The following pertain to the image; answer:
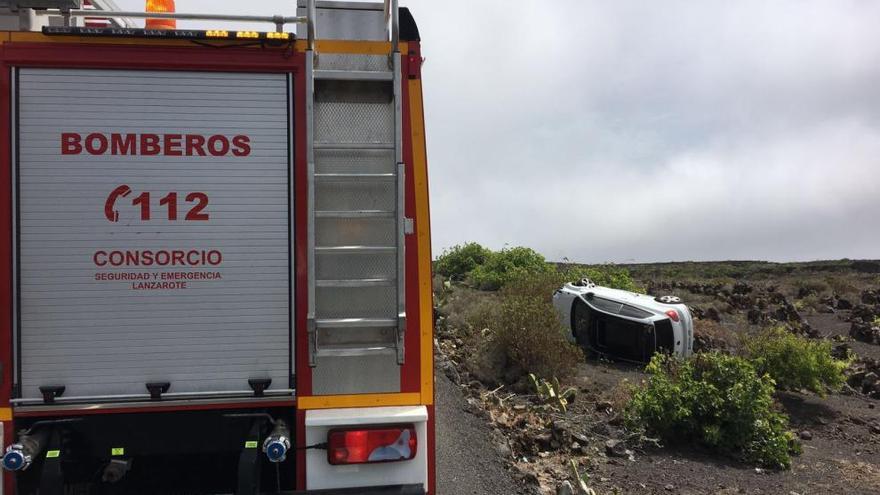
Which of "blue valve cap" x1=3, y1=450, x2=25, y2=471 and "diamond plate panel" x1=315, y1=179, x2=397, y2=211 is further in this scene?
"diamond plate panel" x1=315, y1=179, x2=397, y2=211

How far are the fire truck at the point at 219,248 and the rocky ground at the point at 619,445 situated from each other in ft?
8.10

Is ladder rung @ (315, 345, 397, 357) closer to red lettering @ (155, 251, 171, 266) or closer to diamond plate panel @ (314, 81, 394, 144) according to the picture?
red lettering @ (155, 251, 171, 266)

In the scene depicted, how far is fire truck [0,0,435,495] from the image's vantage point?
274 cm

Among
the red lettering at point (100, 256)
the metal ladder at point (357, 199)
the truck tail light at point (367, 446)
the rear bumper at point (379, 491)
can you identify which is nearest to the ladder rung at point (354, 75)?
the metal ladder at point (357, 199)

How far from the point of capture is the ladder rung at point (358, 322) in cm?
279

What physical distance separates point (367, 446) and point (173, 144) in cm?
163

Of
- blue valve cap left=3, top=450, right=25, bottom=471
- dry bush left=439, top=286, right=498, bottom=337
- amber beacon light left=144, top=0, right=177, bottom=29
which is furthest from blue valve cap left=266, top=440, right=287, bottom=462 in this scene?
dry bush left=439, top=286, right=498, bottom=337

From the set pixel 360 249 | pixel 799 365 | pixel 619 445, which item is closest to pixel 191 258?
pixel 360 249

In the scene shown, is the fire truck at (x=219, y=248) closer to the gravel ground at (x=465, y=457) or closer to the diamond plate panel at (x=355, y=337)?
the diamond plate panel at (x=355, y=337)

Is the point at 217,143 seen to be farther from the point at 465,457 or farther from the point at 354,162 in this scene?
the point at 465,457

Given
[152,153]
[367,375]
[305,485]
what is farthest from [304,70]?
[305,485]

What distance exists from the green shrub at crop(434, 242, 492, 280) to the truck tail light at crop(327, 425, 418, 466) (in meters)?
20.1

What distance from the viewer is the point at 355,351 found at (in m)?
2.84

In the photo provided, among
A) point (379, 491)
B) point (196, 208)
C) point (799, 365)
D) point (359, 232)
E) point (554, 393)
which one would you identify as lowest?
point (554, 393)
